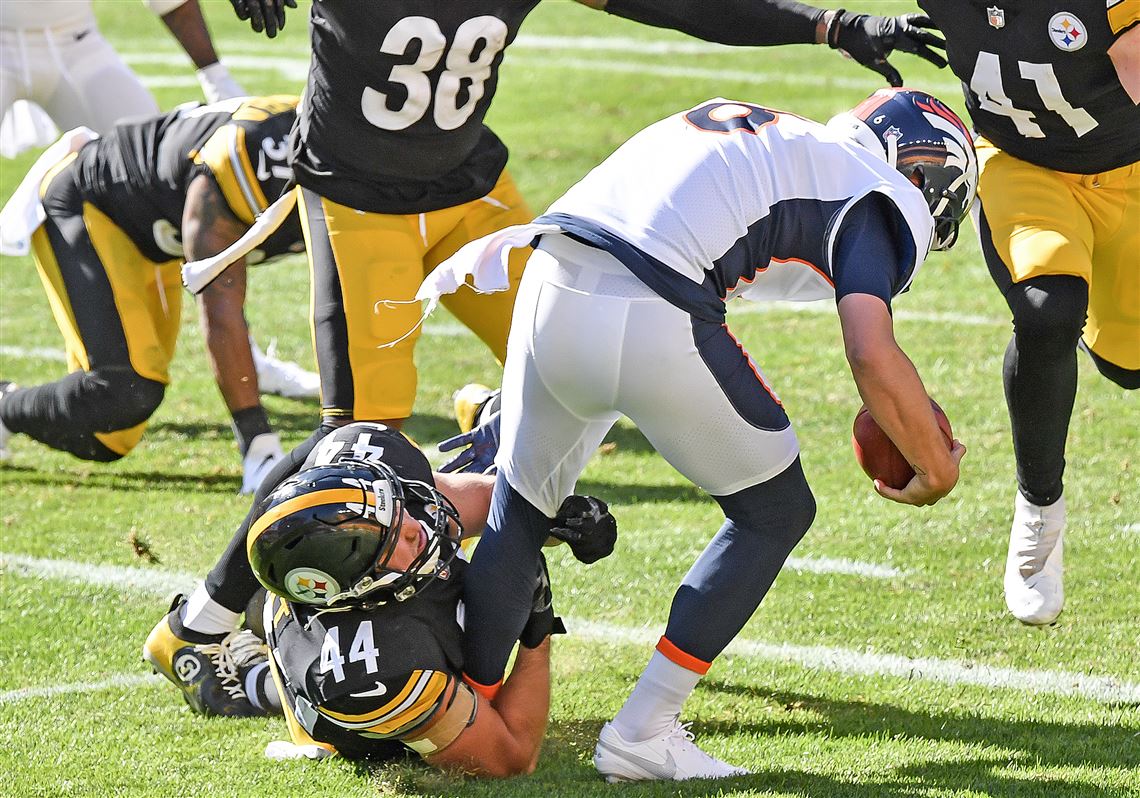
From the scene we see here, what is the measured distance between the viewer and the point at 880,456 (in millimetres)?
2873

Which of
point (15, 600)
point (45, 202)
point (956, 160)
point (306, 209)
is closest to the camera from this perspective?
point (956, 160)

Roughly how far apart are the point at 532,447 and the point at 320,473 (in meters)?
0.43

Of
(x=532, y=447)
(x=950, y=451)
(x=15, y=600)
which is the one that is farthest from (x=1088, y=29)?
(x=15, y=600)

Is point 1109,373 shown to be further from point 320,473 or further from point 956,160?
point 320,473

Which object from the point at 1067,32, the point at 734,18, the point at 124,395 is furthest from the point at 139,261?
the point at 1067,32

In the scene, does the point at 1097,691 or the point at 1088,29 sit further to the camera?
the point at 1088,29

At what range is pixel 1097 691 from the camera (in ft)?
11.2

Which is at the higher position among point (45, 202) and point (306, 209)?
point (306, 209)

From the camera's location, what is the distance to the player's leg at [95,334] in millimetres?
5117

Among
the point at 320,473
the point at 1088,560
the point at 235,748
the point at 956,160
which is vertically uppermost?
the point at 956,160

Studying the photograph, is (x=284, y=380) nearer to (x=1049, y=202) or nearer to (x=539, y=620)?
(x=539, y=620)

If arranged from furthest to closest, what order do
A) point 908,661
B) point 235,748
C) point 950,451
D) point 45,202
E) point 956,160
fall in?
point 45,202, point 908,661, point 235,748, point 956,160, point 950,451

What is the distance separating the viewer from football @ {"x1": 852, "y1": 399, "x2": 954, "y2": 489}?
2857 millimetres

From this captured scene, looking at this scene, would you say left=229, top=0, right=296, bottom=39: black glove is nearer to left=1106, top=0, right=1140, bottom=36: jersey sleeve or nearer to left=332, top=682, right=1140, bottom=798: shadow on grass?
left=332, top=682, right=1140, bottom=798: shadow on grass
